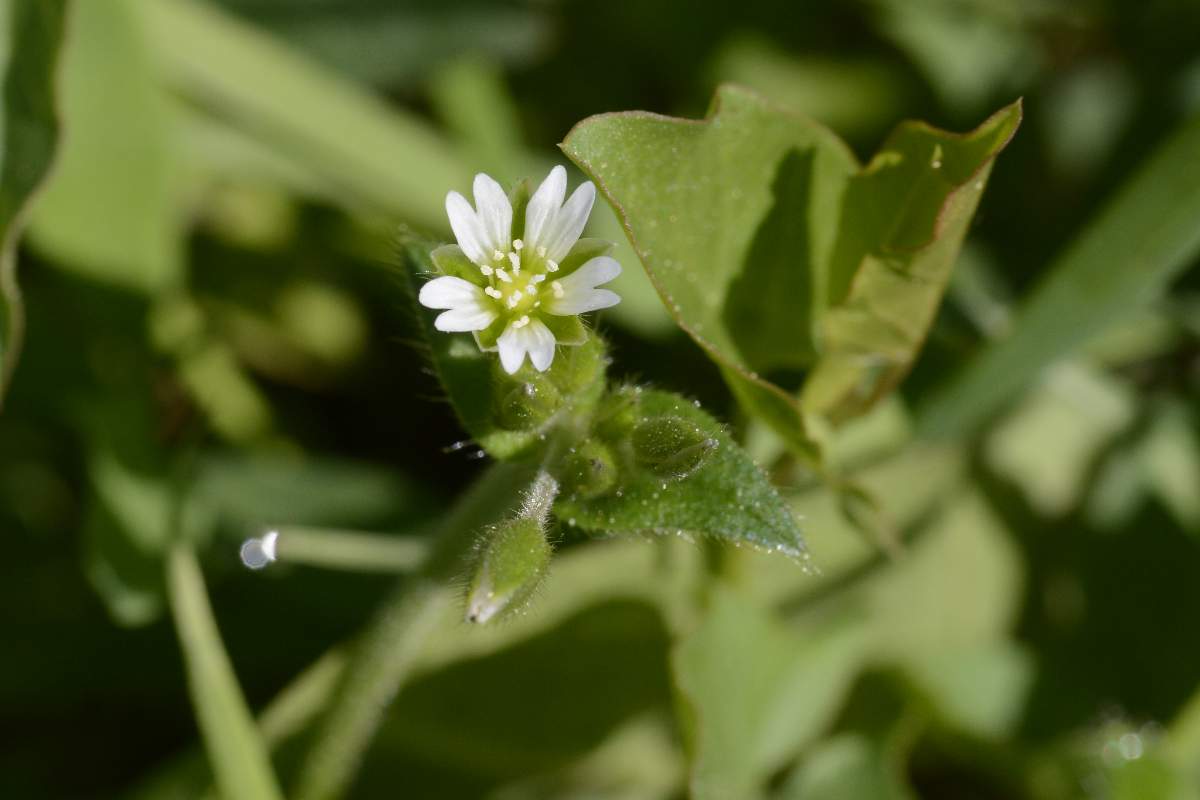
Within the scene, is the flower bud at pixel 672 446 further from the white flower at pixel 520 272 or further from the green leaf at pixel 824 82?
the green leaf at pixel 824 82

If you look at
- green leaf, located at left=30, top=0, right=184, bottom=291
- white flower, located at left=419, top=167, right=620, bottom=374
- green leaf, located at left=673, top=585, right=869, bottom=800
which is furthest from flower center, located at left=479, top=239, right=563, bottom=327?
green leaf, located at left=30, top=0, right=184, bottom=291

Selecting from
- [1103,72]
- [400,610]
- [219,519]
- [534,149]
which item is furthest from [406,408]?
[1103,72]

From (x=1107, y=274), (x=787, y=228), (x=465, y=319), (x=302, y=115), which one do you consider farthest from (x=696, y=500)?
(x=302, y=115)

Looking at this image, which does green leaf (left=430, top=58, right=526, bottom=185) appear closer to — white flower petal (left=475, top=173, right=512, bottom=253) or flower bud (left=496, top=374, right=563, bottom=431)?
white flower petal (left=475, top=173, right=512, bottom=253)

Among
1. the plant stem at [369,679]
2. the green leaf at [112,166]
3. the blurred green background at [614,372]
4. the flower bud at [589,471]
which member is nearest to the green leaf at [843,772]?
the blurred green background at [614,372]

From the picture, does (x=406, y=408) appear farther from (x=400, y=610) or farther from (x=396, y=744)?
(x=400, y=610)

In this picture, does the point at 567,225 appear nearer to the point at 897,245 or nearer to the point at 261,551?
the point at 897,245
